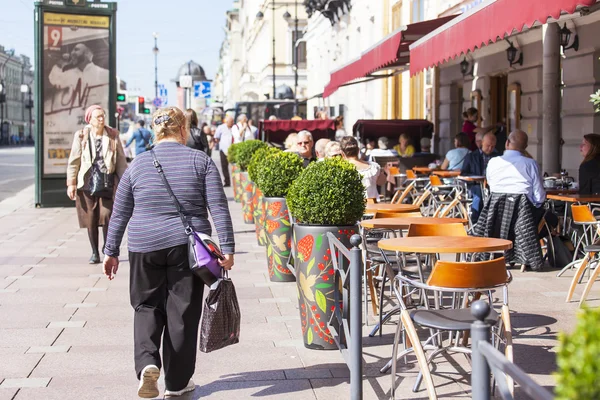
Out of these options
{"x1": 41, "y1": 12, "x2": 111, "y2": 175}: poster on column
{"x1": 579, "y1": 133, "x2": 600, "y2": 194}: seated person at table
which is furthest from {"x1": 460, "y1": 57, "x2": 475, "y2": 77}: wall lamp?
{"x1": 579, "y1": 133, "x2": 600, "y2": 194}: seated person at table

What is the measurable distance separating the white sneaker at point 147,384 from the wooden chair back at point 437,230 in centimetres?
229

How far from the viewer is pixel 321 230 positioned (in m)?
6.39

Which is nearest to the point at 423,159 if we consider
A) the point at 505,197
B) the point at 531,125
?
the point at 531,125

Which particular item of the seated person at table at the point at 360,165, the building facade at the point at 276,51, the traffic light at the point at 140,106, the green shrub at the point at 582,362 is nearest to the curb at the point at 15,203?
the seated person at table at the point at 360,165

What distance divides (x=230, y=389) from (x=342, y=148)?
14.1 ft

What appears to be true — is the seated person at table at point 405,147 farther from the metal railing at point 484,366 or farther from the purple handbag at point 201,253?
the metal railing at point 484,366

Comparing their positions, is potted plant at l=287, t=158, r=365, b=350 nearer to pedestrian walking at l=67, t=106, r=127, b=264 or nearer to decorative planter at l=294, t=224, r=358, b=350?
decorative planter at l=294, t=224, r=358, b=350

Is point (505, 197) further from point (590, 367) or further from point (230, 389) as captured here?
point (590, 367)

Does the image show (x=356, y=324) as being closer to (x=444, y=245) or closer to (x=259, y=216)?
(x=444, y=245)

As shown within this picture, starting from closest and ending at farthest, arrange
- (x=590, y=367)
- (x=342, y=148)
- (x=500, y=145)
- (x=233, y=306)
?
1. (x=590, y=367)
2. (x=233, y=306)
3. (x=342, y=148)
4. (x=500, y=145)

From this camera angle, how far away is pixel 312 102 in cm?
5162

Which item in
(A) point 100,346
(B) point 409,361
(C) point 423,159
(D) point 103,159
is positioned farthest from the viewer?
(C) point 423,159

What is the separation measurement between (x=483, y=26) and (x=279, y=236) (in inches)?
110

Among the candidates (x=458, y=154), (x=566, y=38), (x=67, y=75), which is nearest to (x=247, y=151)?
(x=458, y=154)
